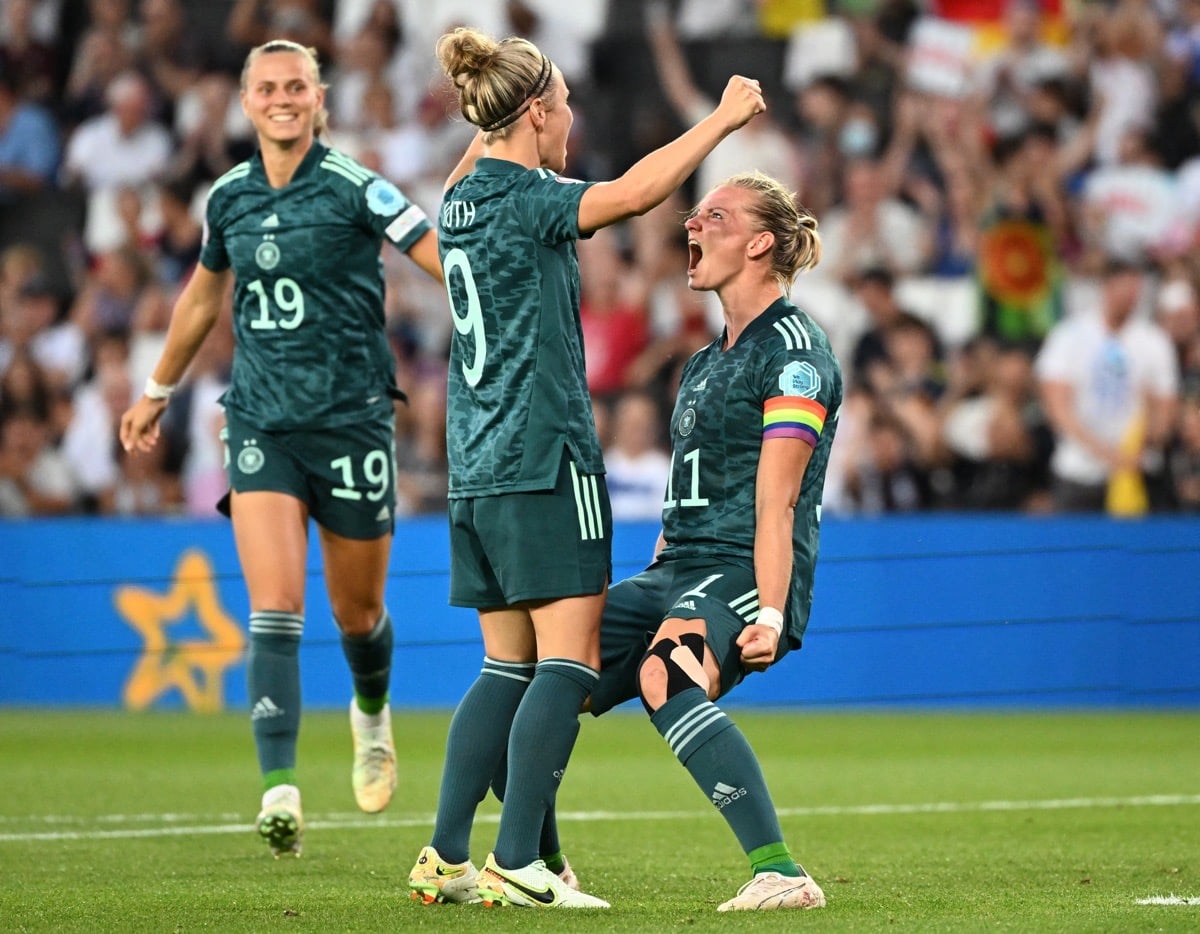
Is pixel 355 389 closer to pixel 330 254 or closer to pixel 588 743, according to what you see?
pixel 330 254

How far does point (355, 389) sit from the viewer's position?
6.57 m

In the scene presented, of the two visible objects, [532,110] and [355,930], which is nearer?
[355,930]

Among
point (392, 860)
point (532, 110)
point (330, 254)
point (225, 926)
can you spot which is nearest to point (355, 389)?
point (330, 254)

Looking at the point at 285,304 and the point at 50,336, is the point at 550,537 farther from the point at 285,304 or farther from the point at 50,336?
the point at 50,336

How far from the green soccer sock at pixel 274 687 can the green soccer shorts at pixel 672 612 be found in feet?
5.27

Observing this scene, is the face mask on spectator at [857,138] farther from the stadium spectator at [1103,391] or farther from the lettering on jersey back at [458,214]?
the lettering on jersey back at [458,214]

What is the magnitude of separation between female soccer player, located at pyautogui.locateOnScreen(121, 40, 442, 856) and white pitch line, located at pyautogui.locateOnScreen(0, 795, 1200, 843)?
0.76m

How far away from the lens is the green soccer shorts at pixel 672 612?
15.3ft

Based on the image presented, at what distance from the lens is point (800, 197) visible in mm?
14172

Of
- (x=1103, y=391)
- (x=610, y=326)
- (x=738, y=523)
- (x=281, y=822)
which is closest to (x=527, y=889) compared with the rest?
(x=738, y=523)

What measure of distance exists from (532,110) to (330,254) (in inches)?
73.0

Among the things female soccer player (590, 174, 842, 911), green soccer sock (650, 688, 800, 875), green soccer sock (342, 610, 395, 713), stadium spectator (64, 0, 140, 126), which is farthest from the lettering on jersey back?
stadium spectator (64, 0, 140, 126)

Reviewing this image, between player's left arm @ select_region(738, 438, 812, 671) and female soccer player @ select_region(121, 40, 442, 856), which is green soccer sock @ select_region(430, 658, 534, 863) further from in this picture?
female soccer player @ select_region(121, 40, 442, 856)

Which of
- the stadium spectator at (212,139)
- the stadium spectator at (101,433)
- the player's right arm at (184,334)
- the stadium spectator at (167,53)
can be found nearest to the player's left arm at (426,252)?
the player's right arm at (184,334)
